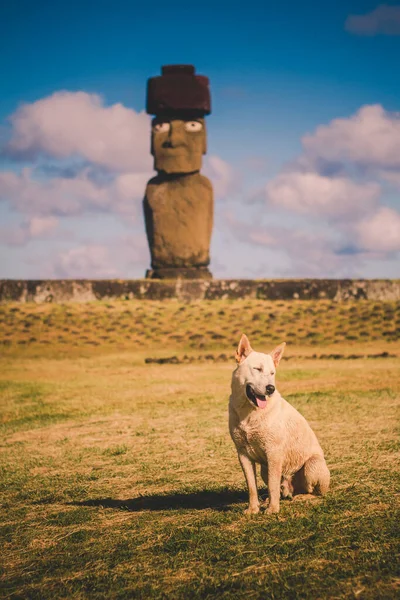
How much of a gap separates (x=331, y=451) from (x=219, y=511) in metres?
2.70

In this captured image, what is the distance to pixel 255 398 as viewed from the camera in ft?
16.6

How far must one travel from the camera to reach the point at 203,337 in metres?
21.9

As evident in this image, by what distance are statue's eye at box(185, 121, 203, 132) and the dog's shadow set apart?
21.0 metres

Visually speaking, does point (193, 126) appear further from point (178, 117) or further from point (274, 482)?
point (274, 482)

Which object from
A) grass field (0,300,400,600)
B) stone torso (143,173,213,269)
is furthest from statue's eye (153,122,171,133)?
grass field (0,300,400,600)

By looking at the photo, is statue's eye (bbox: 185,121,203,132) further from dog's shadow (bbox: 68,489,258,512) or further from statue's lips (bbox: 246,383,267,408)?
statue's lips (bbox: 246,383,267,408)

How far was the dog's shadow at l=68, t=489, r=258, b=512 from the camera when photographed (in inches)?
230

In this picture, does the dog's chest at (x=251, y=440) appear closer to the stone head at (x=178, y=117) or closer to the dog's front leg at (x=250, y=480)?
the dog's front leg at (x=250, y=480)

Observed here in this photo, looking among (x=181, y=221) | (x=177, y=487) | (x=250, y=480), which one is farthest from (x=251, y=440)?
(x=181, y=221)

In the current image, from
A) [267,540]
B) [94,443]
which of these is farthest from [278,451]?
[94,443]

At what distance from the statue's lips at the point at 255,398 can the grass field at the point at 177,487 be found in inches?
36.6

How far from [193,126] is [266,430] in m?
21.9

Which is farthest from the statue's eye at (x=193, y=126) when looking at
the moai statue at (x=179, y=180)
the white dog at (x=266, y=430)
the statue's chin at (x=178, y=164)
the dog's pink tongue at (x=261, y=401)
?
the dog's pink tongue at (x=261, y=401)

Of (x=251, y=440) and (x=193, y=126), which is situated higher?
(x=193, y=126)
